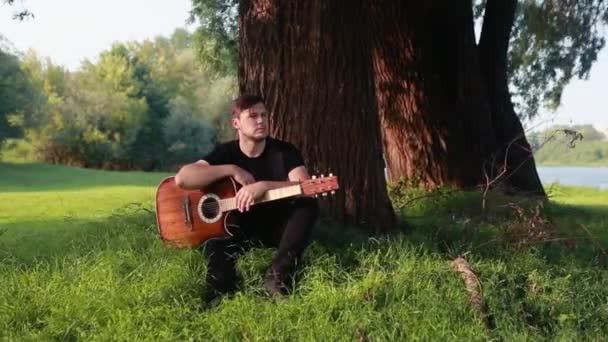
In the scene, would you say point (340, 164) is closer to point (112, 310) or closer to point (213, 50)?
point (112, 310)

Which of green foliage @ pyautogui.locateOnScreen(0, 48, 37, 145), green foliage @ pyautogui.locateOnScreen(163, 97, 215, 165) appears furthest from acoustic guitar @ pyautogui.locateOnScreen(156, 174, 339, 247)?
green foliage @ pyautogui.locateOnScreen(163, 97, 215, 165)

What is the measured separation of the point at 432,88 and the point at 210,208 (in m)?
6.31

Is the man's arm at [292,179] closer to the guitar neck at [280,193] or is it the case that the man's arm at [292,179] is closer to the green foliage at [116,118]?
the guitar neck at [280,193]

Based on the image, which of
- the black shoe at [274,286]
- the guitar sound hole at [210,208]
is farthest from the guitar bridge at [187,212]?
the black shoe at [274,286]

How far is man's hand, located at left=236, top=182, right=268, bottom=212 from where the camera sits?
5223 mm

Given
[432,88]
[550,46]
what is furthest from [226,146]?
[550,46]

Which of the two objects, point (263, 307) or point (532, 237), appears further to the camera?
point (532, 237)

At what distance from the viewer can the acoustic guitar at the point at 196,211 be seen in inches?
219

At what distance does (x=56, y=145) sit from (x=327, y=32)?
49.7m

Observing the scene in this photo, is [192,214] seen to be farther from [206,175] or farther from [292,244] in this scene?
[292,244]

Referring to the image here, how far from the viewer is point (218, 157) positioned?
563 centimetres

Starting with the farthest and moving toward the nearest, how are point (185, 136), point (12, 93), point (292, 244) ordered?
1. point (185, 136)
2. point (12, 93)
3. point (292, 244)

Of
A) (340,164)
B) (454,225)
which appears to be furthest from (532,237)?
(340,164)

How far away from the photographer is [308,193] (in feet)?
16.8
